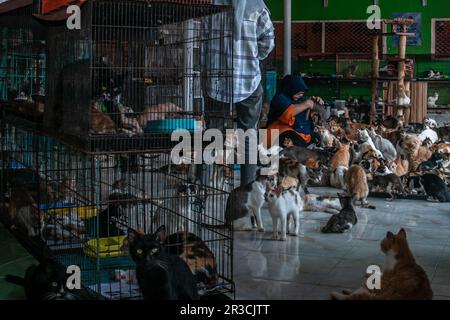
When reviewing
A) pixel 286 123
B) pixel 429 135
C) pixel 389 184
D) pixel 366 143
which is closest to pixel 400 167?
pixel 366 143

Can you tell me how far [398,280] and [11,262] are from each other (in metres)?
2.56

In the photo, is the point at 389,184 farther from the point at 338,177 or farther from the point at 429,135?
the point at 429,135

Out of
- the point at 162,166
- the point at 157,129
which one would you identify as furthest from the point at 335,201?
Result: the point at 157,129

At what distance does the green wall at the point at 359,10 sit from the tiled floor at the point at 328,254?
11.3 meters

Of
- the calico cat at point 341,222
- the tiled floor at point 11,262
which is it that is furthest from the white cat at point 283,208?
the tiled floor at point 11,262

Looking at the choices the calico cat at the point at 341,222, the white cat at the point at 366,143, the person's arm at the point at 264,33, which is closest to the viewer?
the calico cat at the point at 341,222

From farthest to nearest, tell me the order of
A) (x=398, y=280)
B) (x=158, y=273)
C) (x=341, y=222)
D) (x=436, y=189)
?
(x=436, y=189) → (x=341, y=222) → (x=398, y=280) → (x=158, y=273)

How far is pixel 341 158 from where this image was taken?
25.3 ft

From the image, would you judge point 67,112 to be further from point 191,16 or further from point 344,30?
point 344,30

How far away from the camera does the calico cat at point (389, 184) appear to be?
6.84m

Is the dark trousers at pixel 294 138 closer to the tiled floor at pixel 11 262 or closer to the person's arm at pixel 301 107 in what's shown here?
the person's arm at pixel 301 107

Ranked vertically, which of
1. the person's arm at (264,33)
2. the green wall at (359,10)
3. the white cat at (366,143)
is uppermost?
the green wall at (359,10)

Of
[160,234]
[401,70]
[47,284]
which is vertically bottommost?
[47,284]

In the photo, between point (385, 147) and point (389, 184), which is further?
point (385, 147)
